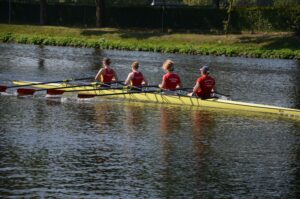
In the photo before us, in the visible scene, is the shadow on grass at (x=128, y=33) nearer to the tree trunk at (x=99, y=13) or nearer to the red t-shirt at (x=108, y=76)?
the tree trunk at (x=99, y=13)

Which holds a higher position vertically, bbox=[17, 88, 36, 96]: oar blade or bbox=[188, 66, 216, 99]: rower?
bbox=[188, 66, 216, 99]: rower

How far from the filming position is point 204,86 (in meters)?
30.7

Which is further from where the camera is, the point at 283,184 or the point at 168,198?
the point at 283,184

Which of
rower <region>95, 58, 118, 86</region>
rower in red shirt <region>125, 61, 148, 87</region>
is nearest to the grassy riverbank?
rower <region>95, 58, 118, 86</region>

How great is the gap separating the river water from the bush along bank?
24.5 metres

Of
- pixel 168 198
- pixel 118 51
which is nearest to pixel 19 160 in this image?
pixel 168 198

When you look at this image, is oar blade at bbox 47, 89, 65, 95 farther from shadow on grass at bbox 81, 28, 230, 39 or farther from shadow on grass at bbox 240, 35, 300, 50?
shadow on grass at bbox 81, 28, 230, 39

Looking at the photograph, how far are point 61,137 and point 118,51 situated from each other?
136 ft

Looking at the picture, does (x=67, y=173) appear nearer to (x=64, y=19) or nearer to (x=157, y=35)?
(x=157, y=35)

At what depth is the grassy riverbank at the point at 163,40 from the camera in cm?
6338

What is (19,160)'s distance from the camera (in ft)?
68.1

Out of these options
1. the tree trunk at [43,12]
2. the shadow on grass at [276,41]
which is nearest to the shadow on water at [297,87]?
the shadow on grass at [276,41]

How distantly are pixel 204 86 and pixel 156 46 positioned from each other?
35307 mm

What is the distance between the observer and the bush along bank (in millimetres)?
62531
